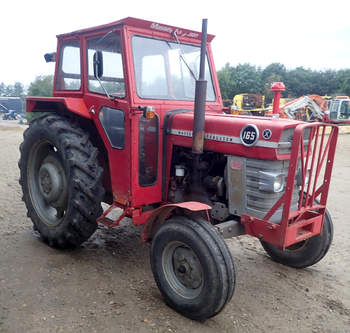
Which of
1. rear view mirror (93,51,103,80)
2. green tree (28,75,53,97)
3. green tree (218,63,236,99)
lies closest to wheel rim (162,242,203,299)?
rear view mirror (93,51,103,80)

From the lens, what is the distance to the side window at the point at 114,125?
11.6 ft

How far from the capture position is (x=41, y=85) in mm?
37188

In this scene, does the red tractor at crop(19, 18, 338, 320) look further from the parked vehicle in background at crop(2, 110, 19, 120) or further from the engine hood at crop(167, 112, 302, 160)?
the parked vehicle in background at crop(2, 110, 19, 120)

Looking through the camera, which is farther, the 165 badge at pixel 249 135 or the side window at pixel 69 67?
the side window at pixel 69 67

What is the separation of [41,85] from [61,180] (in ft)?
120

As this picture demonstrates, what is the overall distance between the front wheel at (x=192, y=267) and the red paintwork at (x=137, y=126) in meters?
0.21

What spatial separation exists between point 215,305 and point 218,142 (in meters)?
1.42

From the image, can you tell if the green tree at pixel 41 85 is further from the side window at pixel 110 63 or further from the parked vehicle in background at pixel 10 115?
the side window at pixel 110 63

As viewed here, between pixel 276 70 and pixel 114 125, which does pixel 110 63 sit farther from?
pixel 276 70

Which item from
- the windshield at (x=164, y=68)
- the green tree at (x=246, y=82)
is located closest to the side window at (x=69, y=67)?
the windshield at (x=164, y=68)

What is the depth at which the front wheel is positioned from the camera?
2725 mm

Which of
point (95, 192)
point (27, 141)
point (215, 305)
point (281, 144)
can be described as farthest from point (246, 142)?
point (27, 141)

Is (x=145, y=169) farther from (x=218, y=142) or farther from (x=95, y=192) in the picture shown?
(x=218, y=142)

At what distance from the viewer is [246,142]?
3016 millimetres
